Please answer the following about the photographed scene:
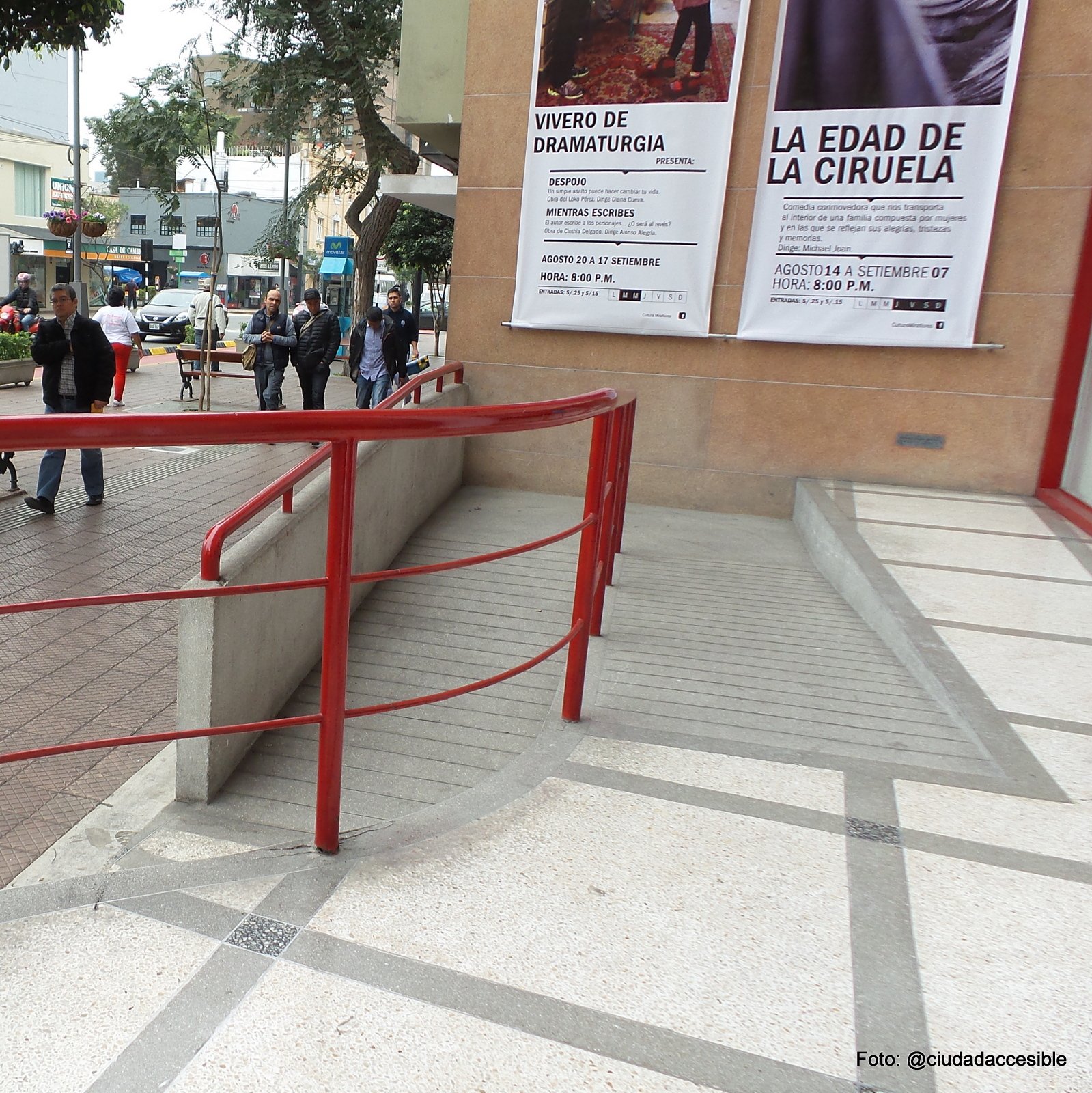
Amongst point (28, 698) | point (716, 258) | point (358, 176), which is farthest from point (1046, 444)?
point (358, 176)

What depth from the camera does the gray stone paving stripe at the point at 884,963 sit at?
1767 millimetres

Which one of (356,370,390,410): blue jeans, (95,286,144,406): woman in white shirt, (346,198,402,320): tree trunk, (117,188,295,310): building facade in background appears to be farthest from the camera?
(117,188,295,310): building facade in background

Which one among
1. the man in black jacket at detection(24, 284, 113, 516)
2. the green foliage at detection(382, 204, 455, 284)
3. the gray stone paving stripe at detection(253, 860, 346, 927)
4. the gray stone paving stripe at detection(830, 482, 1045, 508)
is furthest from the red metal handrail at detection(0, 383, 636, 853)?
Result: the green foliage at detection(382, 204, 455, 284)

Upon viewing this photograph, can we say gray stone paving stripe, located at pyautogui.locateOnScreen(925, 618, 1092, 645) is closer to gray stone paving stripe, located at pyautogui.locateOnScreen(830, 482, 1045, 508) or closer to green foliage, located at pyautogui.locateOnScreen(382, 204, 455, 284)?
gray stone paving stripe, located at pyautogui.locateOnScreen(830, 482, 1045, 508)

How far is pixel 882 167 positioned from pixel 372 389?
20.8 feet

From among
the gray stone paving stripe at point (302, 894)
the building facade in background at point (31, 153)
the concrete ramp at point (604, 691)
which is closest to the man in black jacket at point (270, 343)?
the concrete ramp at point (604, 691)

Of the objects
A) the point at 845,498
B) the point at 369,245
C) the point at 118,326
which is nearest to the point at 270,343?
the point at 118,326

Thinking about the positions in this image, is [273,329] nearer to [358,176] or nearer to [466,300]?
[466,300]

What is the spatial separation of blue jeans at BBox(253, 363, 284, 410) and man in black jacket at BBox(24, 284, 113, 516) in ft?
11.9

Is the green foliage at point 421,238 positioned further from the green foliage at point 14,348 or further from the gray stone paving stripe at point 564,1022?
the gray stone paving stripe at point 564,1022

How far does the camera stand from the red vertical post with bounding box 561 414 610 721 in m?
3.13

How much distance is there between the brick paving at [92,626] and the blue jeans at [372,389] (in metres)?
2.01

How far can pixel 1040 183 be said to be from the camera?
664cm

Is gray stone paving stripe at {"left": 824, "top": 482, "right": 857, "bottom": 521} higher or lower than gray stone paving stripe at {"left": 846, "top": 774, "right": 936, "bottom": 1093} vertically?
higher
